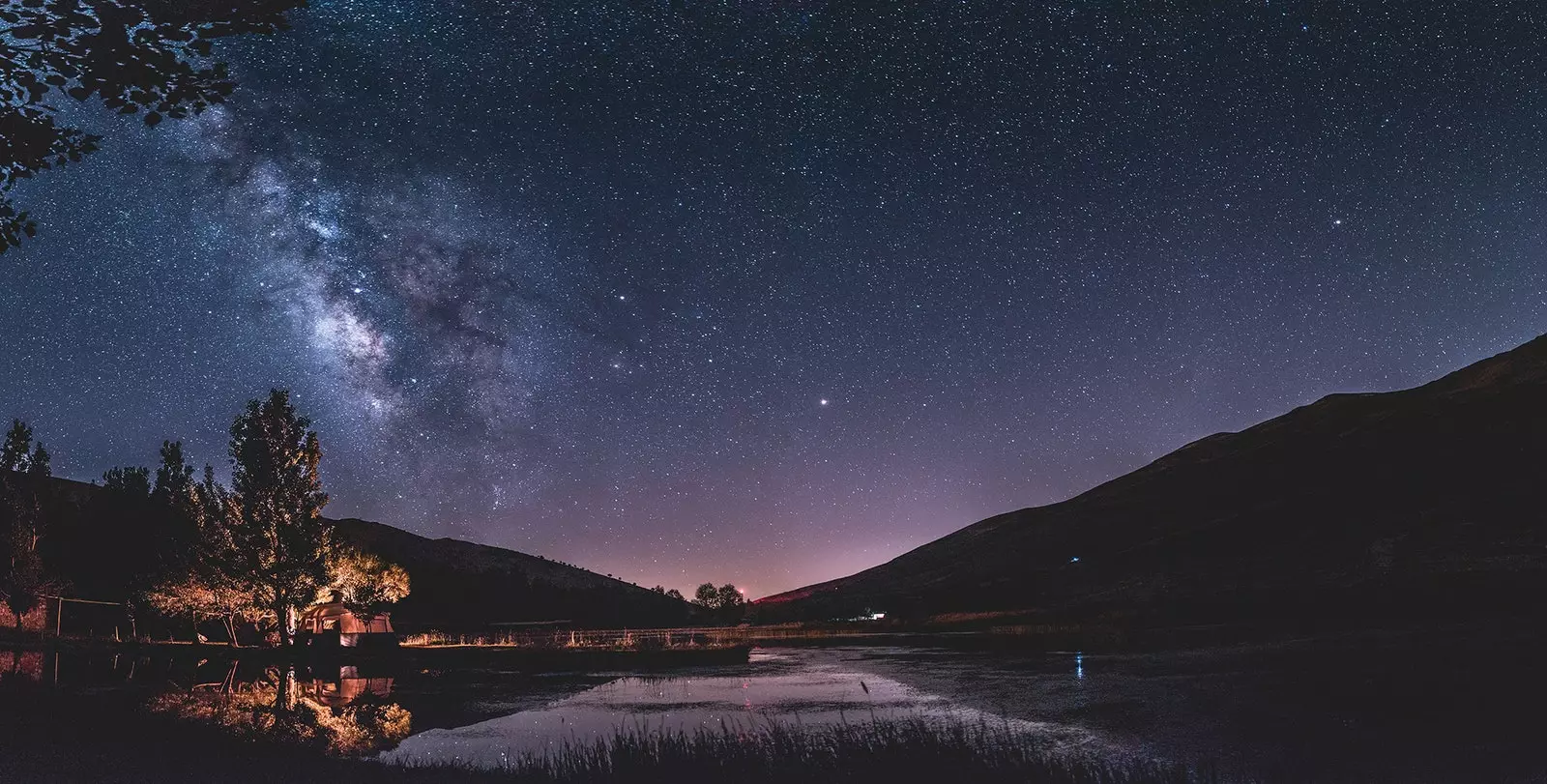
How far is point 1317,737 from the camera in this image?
2202cm

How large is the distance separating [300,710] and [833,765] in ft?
78.3

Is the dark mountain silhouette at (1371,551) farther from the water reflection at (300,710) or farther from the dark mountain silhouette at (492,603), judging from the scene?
the water reflection at (300,710)

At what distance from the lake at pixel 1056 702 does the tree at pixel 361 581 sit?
1049 centimetres

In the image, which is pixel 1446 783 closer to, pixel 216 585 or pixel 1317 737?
pixel 1317 737

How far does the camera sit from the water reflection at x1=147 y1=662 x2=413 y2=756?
23.7 metres

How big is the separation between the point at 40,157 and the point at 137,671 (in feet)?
143

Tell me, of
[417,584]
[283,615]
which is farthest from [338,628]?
[417,584]

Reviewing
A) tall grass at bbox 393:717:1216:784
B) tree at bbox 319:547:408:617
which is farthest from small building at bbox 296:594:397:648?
tall grass at bbox 393:717:1216:784

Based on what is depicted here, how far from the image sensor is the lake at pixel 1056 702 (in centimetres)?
2061

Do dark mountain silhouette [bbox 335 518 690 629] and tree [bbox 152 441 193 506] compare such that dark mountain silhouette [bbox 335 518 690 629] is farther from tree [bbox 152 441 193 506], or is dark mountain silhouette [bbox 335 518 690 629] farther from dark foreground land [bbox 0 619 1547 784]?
dark foreground land [bbox 0 619 1547 784]

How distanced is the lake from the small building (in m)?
3.65

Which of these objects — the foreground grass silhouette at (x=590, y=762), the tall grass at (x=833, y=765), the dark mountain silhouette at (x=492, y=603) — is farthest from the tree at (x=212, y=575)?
the dark mountain silhouette at (x=492, y=603)

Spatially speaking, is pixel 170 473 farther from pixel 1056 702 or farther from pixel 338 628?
pixel 1056 702

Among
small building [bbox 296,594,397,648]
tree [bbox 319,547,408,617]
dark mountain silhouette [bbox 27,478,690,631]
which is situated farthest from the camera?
dark mountain silhouette [bbox 27,478,690,631]
